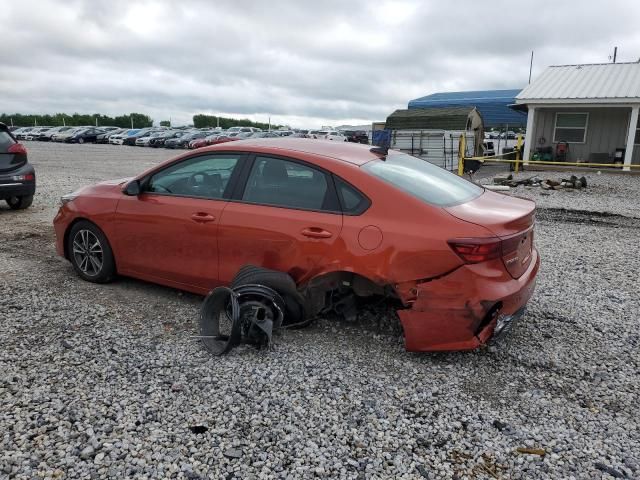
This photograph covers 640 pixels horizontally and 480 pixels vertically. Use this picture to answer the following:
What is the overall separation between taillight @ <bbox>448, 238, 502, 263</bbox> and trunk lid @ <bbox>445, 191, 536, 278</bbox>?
0.27 feet

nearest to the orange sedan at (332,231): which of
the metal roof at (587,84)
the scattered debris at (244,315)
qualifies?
the scattered debris at (244,315)

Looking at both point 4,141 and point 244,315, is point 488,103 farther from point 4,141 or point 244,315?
point 244,315

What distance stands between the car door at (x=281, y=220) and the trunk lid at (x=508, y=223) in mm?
911

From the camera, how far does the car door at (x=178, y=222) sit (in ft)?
13.8

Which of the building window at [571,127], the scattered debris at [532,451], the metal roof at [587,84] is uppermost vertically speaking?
the metal roof at [587,84]

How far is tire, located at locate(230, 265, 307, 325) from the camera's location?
3.79 meters

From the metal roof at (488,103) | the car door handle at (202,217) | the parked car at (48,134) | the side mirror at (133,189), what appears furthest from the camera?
the parked car at (48,134)

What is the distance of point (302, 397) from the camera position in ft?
10.3

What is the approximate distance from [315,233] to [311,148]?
2.80ft

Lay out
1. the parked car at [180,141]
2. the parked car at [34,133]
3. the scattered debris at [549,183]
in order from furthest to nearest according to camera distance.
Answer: the parked car at [34,133], the parked car at [180,141], the scattered debris at [549,183]

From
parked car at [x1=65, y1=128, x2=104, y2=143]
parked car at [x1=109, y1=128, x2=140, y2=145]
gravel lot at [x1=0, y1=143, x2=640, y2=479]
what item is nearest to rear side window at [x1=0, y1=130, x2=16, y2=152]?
gravel lot at [x1=0, y1=143, x2=640, y2=479]

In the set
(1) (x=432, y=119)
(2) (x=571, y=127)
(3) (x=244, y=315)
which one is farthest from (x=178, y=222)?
(1) (x=432, y=119)

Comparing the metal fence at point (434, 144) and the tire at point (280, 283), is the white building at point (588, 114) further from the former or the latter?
the tire at point (280, 283)

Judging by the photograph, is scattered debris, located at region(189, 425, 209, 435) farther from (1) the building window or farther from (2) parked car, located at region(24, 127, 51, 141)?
(2) parked car, located at region(24, 127, 51, 141)
